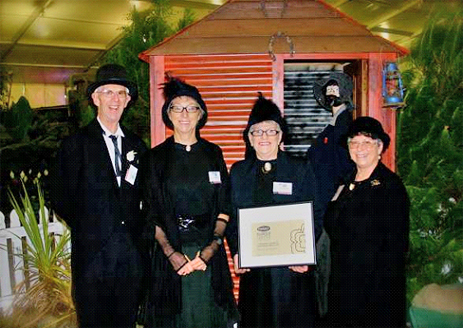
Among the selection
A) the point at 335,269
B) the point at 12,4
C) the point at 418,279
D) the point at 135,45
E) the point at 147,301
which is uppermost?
the point at 12,4

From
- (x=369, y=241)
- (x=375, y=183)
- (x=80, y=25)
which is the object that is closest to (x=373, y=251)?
(x=369, y=241)

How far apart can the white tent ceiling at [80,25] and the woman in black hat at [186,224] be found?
7.44ft

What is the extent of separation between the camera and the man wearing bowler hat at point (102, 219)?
2.71m

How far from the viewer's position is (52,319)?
13.1ft

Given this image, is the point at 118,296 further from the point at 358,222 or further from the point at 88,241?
the point at 358,222

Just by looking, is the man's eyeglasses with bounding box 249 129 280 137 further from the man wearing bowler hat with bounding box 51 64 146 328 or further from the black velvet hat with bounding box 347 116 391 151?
the man wearing bowler hat with bounding box 51 64 146 328

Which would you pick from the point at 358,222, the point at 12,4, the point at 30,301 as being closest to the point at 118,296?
the point at 358,222

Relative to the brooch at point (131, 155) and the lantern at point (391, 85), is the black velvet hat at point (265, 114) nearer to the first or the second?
the brooch at point (131, 155)

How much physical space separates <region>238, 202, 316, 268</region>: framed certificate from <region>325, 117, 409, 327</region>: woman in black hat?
17 cm

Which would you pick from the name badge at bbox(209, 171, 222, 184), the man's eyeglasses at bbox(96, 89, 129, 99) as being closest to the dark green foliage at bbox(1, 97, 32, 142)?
the man's eyeglasses at bbox(96, 89, 129, 99)

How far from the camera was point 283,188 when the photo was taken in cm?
280

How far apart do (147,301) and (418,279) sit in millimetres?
2523

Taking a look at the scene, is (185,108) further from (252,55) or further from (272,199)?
(252,55)

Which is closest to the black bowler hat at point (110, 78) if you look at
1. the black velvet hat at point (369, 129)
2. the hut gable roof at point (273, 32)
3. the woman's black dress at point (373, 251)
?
the hut gable roof at point (273, 32)
